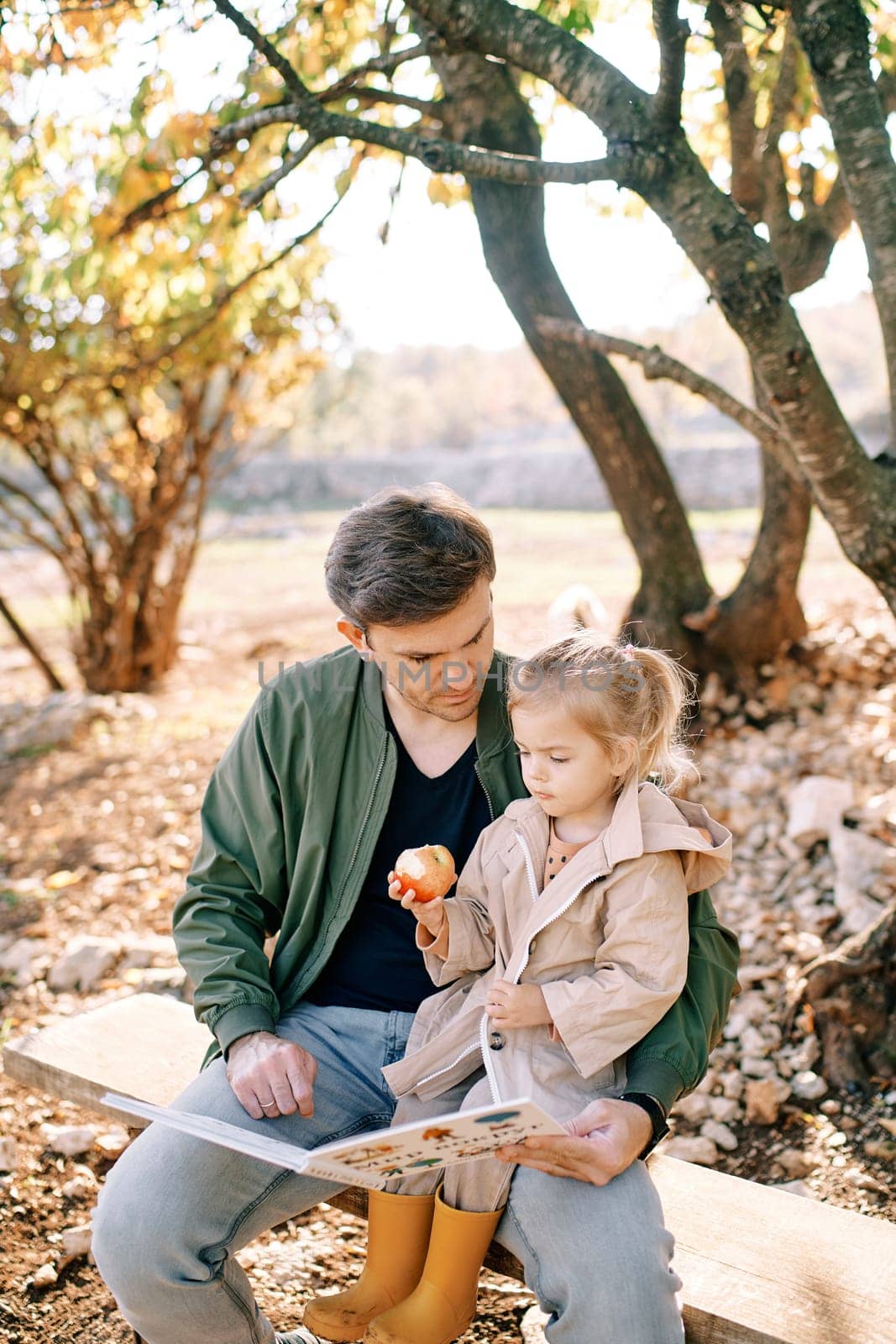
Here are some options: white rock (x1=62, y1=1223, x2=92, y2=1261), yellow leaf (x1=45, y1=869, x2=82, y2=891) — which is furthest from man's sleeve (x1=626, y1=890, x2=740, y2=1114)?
yellow leaf (x1=45, y1=869, x2=82, y2=891)

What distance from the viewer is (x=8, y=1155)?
3107 mm

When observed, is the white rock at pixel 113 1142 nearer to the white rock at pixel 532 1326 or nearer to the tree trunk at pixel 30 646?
the white rock at pixel 532 1326

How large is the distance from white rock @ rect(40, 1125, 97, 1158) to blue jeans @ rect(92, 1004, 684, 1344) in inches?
47.6

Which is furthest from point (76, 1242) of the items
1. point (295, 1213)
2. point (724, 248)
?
point (724, 248)

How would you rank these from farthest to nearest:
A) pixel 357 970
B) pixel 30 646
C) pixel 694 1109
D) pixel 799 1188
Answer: pixel 30 646
pixel 694 1109
pixel 799 1188
pixel 357 970

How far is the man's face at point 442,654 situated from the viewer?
2271 mm

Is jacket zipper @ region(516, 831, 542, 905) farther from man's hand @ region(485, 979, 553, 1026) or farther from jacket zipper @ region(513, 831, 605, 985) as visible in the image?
man's hand @ region(485, 979, 553, 1026)

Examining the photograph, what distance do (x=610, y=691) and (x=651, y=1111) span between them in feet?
2.41

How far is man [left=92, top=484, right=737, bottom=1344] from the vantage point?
6.03 ft

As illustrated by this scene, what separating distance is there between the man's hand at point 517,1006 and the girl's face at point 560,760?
0.33 metres

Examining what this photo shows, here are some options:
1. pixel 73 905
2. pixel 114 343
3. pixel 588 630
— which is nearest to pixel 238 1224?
pixel 588 630

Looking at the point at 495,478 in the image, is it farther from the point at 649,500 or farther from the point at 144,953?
the point at 144,953

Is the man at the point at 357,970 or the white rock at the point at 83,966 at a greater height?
the man at the point at 357,970

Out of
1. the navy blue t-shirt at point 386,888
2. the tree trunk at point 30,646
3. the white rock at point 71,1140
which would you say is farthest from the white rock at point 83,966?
the tree trunk at point 30,646
